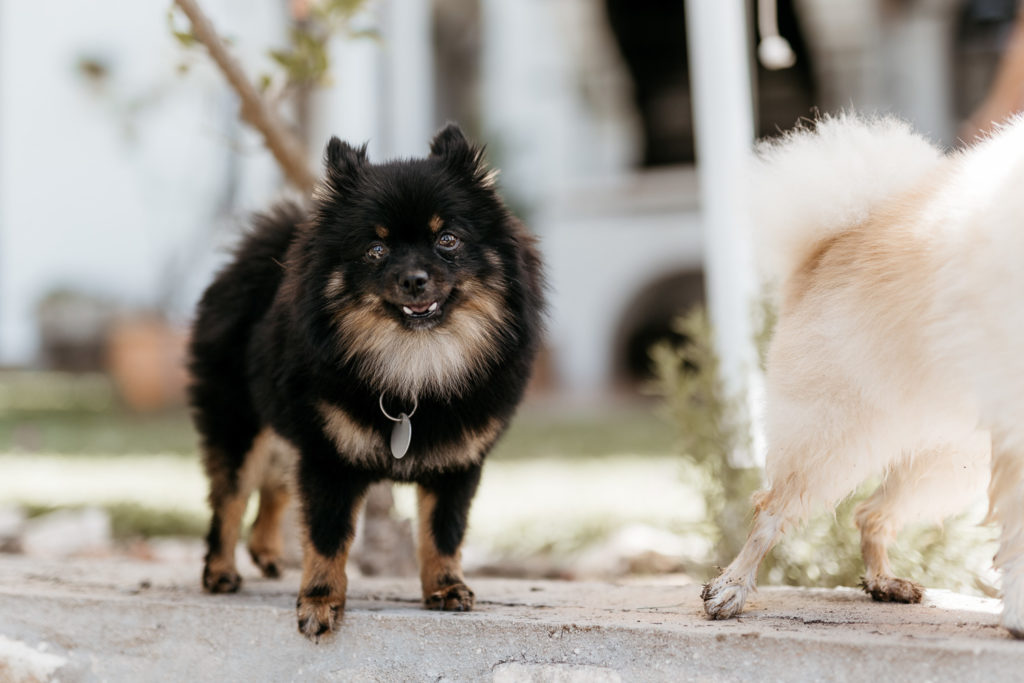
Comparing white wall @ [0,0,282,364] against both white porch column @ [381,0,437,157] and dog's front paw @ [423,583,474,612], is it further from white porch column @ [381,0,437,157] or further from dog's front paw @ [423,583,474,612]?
dog's front paw @ [423,583,474,612]

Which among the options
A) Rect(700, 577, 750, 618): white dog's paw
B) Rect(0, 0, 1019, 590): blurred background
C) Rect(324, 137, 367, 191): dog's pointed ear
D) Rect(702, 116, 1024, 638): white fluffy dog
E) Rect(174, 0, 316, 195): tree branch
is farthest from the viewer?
Rect(0, 0, 1019, 590): blurred background

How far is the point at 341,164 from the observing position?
2666 mm

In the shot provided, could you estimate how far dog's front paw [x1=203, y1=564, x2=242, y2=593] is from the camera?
3.05 m

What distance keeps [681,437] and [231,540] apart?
5.81 ft

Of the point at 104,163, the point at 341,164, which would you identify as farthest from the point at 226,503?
the point at 104,163

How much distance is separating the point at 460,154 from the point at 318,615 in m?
1.39

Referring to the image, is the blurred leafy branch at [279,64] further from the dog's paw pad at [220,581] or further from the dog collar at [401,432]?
the dog's paw pad at [220,581]

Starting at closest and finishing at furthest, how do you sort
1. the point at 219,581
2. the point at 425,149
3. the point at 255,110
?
the point at 219,581 → the point at 255,110 → the point at 425,149

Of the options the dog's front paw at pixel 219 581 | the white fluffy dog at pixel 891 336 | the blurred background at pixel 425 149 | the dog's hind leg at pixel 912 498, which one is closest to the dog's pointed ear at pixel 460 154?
the white fluffy dog at pixel 891 336

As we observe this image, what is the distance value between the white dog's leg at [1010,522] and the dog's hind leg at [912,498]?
0.37m

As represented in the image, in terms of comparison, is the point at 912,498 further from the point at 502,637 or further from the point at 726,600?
the point at 502,637

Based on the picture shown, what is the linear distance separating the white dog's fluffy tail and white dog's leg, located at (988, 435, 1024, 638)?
0.78m

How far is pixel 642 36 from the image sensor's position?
562 inches

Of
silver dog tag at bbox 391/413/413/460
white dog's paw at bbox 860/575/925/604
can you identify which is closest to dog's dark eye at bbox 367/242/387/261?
silver dog tag at bbox 391/413/413/460
